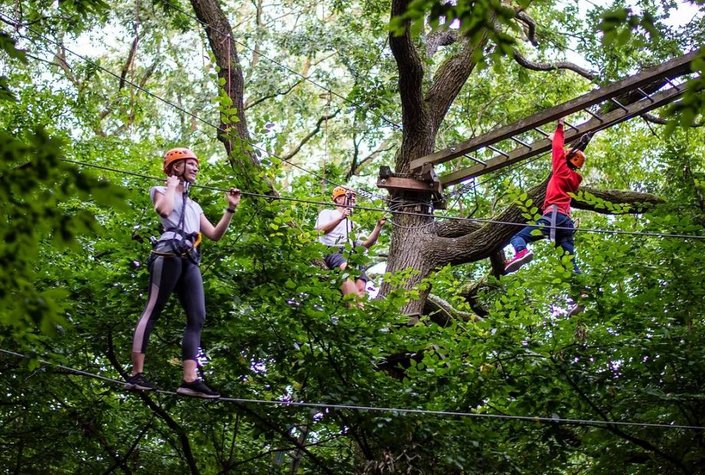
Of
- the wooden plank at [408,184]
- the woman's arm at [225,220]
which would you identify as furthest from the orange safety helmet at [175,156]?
the wooden plank at [408,184]

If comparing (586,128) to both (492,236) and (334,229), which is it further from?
(334,229)

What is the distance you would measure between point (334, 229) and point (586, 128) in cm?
231

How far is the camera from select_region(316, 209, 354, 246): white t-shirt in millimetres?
→ 7934

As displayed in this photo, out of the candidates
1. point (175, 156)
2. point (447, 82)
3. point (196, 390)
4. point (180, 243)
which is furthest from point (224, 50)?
point (196, 390)

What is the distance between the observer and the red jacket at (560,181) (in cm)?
824

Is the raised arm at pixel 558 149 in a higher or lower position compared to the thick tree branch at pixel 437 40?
lower

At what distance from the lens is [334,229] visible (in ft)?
26.5

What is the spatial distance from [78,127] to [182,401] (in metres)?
5.20

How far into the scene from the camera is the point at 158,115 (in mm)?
17797

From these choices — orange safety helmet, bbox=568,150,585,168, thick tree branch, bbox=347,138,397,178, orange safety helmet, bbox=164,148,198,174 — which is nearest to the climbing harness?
orange safety helmet, bbox=164,148,198,174

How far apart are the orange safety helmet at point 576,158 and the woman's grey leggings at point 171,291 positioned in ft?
13.2

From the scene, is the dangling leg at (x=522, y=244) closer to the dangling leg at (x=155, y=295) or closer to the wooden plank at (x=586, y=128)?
the wooden plank at (x=586, y=128)

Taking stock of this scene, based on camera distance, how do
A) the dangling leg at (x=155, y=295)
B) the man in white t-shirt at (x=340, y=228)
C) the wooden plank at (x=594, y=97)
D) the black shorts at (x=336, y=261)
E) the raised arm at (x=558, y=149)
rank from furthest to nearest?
the raised arm at (x=558, y=149)
the black shorts at (x=336, y=261)
the man in white t-shirt at (x=340, y=228)
the wooden plank at (x=594, y=97)
the dangling leg at (x=155, y=295)

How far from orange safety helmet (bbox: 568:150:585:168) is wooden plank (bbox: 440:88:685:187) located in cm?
17
